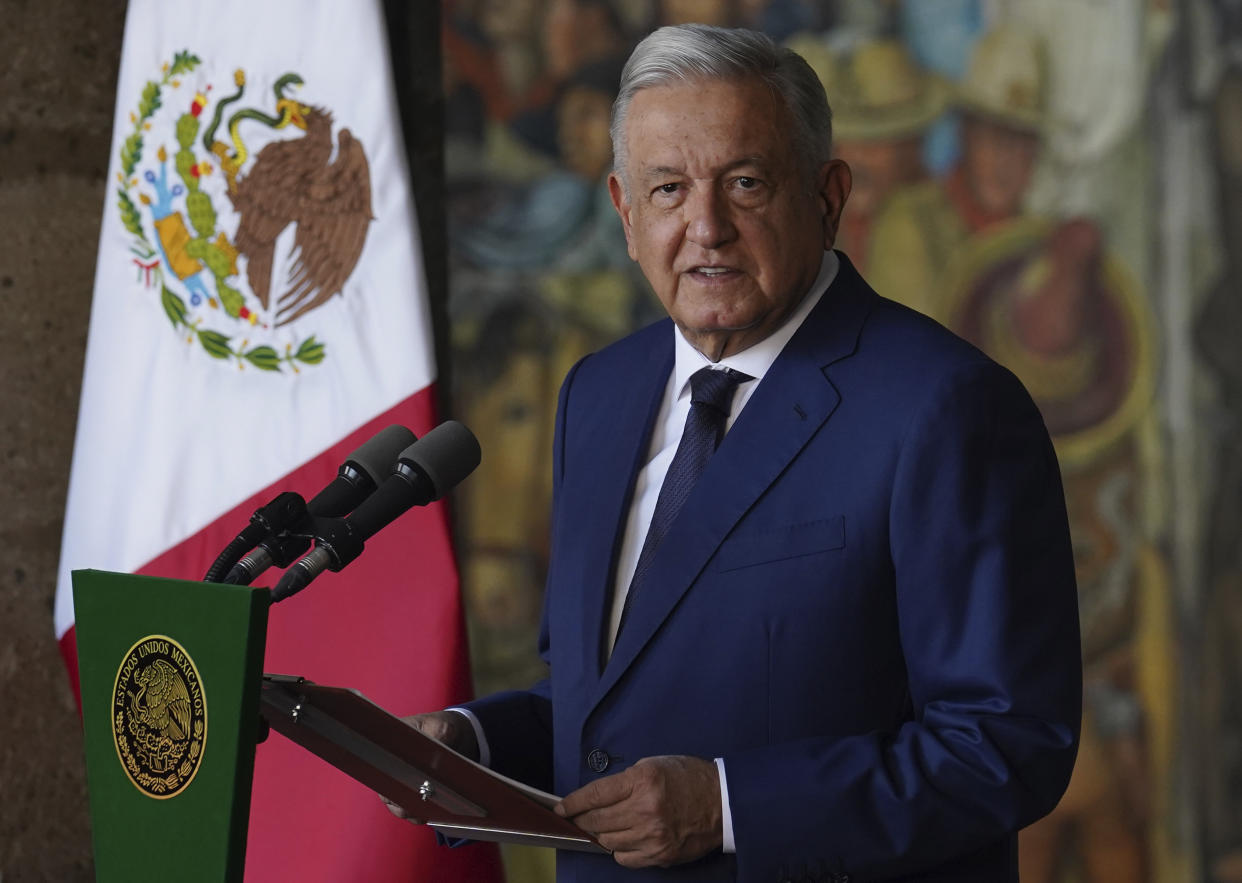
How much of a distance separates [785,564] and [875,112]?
6.13 feet

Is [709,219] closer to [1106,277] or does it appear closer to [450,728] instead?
[450,728]

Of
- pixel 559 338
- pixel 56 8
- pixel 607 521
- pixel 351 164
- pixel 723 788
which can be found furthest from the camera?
pixel 559 338

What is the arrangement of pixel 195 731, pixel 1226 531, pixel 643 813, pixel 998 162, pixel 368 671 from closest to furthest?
pixel 195 731, pixel 643 813, pixel 368 671, pixel 1226 531, pixel 998 162

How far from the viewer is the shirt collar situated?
5.22 ft

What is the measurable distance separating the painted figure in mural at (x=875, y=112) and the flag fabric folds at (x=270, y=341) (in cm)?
107

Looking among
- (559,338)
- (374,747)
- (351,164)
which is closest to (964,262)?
(559,338)

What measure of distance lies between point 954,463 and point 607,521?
437mm

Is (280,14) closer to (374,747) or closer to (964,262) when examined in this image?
(964,262)

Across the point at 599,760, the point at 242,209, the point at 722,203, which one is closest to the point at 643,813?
the point at 599,760

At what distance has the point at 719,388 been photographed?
158cm

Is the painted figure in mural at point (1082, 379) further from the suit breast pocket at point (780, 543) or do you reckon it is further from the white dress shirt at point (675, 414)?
the suit breast pocket at point (780, 543)

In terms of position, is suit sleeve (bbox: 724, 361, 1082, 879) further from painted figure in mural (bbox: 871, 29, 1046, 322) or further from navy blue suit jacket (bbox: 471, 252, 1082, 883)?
painted figure in mural (bbox: 871, 29, 1046, 322)

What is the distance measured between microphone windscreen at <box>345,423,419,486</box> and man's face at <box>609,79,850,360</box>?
42cm

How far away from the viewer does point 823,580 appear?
55.9 inches
